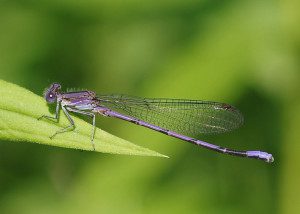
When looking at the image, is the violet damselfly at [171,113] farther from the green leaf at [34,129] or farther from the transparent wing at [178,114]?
the green leaf at [34,129]

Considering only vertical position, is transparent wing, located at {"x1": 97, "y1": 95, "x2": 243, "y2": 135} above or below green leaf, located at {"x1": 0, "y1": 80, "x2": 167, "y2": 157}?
above

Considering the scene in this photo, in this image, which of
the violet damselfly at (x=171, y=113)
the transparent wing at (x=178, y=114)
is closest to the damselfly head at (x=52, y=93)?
the violet damselfly at (x=171, y=113)

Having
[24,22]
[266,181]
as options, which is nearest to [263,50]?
[266,181]

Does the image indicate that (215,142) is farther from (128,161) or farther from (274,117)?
(128,161)

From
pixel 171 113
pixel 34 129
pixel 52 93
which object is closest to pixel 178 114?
pixel 171 113

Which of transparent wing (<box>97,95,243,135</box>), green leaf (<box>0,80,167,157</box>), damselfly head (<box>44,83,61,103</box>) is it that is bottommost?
green leaf (<box>0,80,167,157</box>)

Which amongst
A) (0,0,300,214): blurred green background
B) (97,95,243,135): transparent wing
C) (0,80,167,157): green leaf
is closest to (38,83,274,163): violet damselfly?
(97,95,243,135): transparent wing

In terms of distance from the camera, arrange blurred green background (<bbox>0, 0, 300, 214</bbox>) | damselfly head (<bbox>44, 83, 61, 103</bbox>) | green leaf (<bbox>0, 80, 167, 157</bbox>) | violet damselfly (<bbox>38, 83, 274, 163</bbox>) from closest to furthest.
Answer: green leaf (<bbox>0, 80, 167, 157</bbox>) → damselfly head (<bbox>44, 83, 61, 103</bbox>) → blurred green background (<bbox>0, 0, 300, 214</bbox>) → violet damselfly (<bbox>38, 83, 274, 163</bbox>)

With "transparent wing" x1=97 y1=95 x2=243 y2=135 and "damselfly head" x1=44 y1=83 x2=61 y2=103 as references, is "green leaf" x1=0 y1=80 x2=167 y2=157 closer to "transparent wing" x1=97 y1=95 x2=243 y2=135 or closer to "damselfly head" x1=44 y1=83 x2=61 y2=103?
"damselfly head" x1=44 y1=83 x2=61 y2=103
